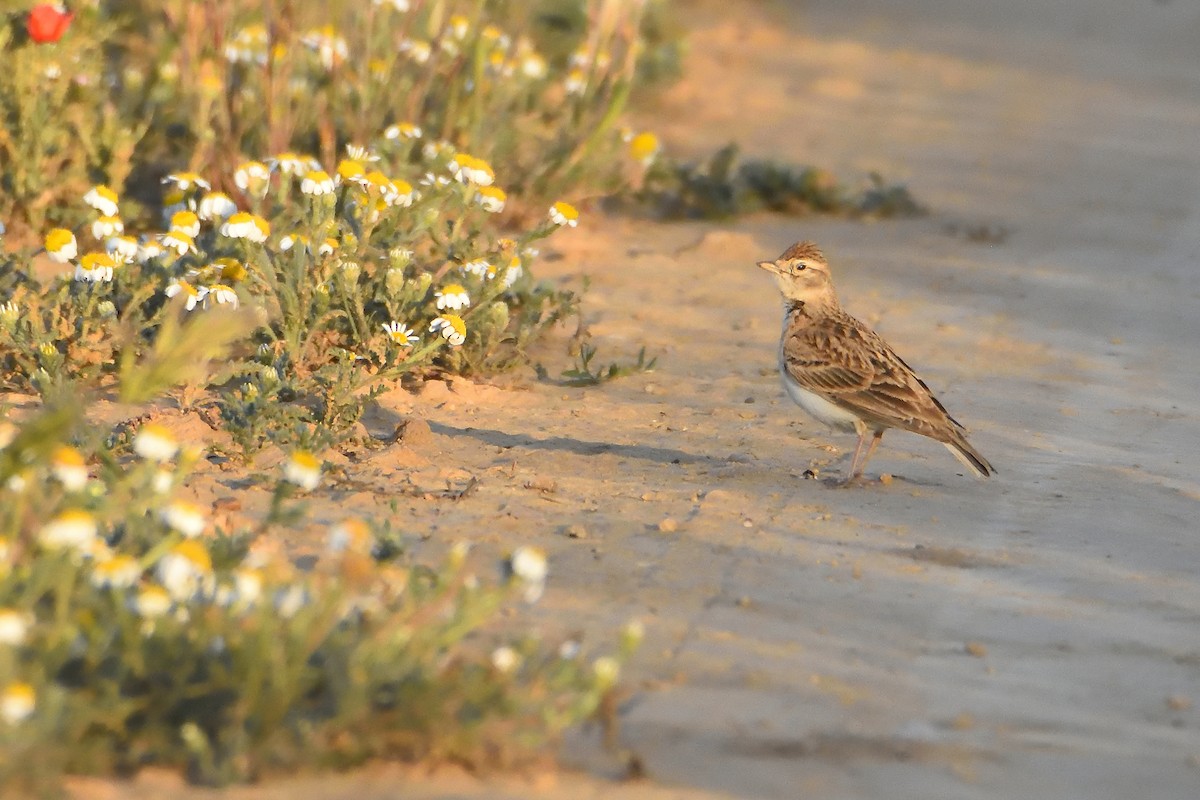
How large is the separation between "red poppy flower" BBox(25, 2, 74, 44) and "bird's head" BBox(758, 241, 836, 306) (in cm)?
355

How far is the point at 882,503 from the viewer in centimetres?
619

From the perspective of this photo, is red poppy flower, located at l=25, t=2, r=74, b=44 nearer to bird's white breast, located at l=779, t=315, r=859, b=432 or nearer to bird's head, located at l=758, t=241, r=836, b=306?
bird's head, located at l=758, t=241, r=836, b=306

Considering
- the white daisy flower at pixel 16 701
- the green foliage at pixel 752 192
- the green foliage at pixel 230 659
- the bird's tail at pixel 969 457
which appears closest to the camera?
the white daisy flower at pixel 16 701

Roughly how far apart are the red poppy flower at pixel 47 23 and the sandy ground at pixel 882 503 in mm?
2522

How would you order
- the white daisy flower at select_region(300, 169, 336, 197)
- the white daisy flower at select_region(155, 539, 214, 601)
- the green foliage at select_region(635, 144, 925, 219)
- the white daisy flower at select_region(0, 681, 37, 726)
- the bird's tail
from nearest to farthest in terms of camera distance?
the white daisy flower at select_region(0, 681, 37, 726) < the white daisy flower at select_region(155, 539, 214, 601) < the bird's tail < the white daisy flower at select_region(300, 169, 336, 197) < the green foliage at select_region(635, 144, 925, 219)

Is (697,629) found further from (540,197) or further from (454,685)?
(540,197)

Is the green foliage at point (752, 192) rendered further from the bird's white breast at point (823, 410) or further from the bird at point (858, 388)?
the bird's white breast at point (823, 410)

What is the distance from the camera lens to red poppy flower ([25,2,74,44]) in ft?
25.2

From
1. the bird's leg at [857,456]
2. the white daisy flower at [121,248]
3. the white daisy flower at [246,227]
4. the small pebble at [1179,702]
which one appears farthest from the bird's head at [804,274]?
the small pebble at [1179,702]

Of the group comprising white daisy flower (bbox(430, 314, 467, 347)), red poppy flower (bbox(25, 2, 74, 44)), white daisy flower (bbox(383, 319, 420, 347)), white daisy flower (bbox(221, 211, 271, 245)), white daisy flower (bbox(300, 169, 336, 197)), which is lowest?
white daisy flower (bbox(383, 319, 420, 347))

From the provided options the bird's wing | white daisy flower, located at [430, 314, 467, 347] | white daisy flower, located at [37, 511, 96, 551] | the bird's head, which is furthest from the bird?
white daisy flower, located at [37, 511, 96, 551]

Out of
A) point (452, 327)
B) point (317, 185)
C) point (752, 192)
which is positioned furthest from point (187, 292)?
point (752, 192)

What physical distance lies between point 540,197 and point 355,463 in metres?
3.88

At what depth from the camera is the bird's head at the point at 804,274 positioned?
7.14 meters
